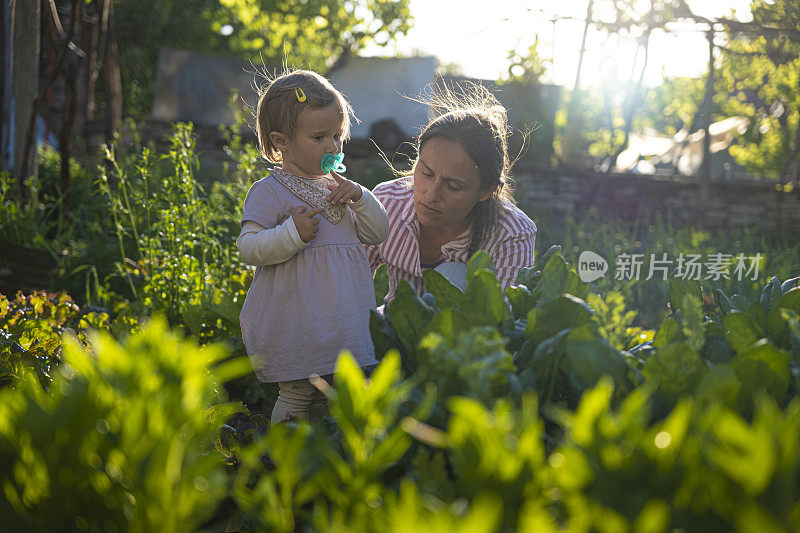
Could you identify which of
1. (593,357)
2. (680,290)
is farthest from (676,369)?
(680,290)

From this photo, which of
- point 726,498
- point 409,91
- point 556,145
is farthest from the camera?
point 409,91

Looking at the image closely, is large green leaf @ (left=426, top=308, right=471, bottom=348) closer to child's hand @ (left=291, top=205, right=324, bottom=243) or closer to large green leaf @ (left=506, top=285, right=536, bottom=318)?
large green leaf @ (left=506, top=285, right=536, bottom=318)

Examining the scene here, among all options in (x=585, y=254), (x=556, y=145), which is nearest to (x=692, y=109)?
(x=556, y=145)

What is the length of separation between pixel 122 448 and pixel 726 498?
0.55 metres

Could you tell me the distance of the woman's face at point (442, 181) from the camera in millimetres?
2590

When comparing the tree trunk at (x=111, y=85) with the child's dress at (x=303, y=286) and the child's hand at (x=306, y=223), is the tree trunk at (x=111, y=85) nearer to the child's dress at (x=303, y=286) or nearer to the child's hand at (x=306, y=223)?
the child's dress at (x=303, y=286)

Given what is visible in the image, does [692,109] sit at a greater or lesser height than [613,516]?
greater

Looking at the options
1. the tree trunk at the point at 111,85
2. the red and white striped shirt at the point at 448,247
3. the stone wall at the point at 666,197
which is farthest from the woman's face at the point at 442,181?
the stone wall at the point at 666,197

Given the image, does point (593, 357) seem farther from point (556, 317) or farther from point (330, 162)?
point (330, 162)

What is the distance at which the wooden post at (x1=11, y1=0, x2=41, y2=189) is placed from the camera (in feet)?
12.9

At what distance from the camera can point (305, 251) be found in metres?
2.11

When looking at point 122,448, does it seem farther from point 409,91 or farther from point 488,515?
point 409,91

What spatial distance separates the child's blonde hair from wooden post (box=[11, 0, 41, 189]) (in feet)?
8.04

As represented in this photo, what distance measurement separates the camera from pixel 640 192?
7926mm
